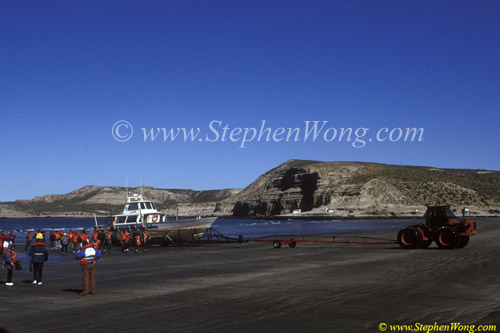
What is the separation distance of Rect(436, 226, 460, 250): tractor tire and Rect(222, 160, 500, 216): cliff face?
115945 mm

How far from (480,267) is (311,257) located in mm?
8433

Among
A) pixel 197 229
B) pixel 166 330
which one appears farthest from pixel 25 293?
pixel 197 229

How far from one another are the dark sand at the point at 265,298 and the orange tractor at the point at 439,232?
5.47m

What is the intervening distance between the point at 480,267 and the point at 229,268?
376 inches

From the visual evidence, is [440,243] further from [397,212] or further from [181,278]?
[397,212]

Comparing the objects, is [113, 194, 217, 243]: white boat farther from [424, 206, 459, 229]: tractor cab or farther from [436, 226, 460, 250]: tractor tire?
[436, 226, 460, 250]: tractor tire

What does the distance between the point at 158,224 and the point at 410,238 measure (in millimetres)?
22471

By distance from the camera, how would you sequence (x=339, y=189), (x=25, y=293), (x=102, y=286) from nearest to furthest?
(x=25, y=293), (x=102, y=286), (x=339, y=189)

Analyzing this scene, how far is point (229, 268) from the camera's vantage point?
2095 cm

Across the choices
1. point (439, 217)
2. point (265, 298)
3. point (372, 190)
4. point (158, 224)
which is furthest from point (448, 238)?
point (372, 190)

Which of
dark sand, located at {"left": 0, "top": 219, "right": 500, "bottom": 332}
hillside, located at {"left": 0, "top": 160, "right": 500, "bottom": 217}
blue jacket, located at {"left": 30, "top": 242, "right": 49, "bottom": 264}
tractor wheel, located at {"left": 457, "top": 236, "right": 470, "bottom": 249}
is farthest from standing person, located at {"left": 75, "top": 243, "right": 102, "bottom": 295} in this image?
hillside, located at {"left": 0, "top": 160, "right": 500, "bottom": 217}

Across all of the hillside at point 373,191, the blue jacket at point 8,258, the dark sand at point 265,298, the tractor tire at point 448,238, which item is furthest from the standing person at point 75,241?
the hillside at point 373,191

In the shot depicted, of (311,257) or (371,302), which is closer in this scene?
(371,302)

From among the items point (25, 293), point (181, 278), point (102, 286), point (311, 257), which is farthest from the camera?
point (311, 257)
